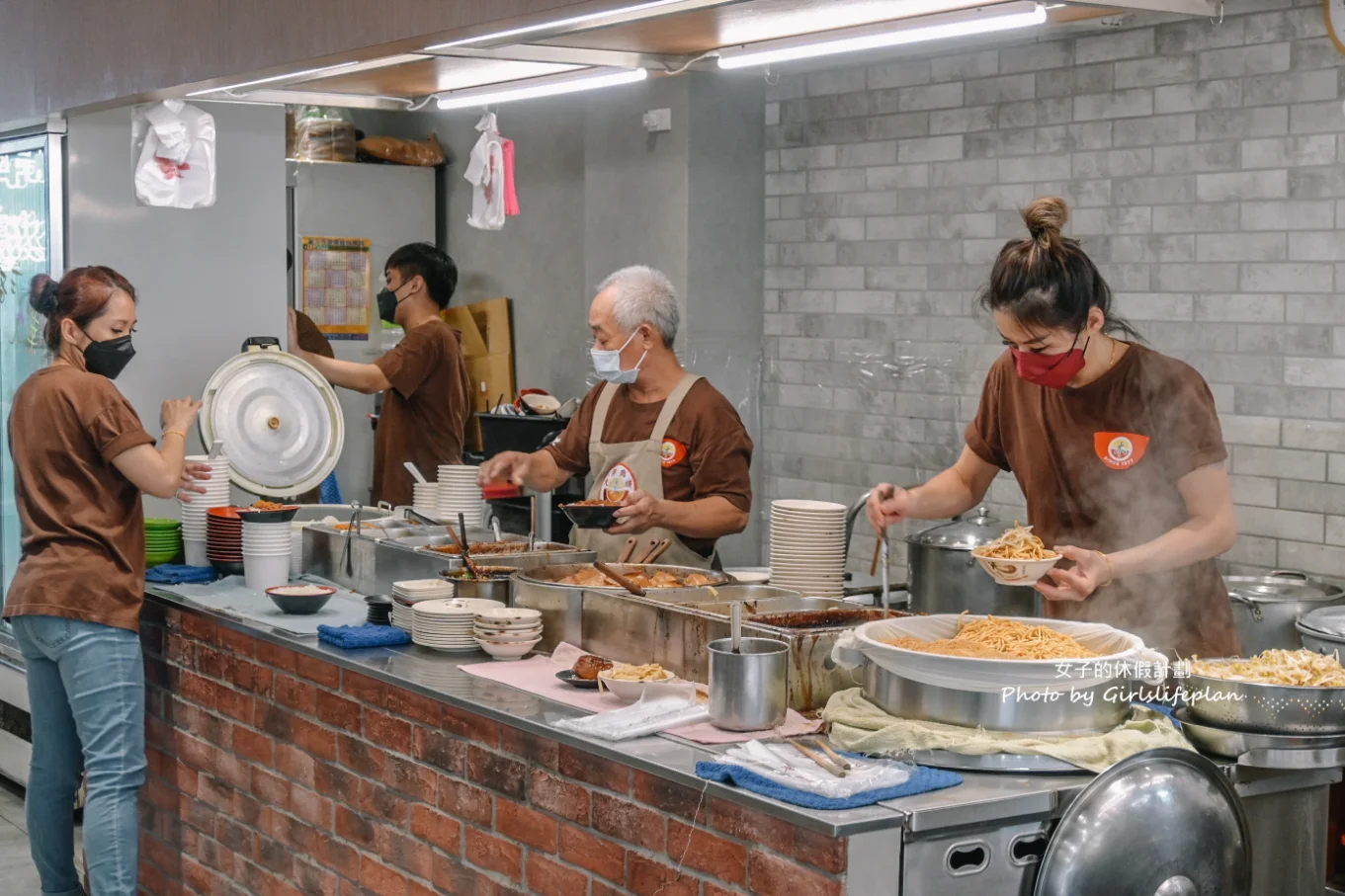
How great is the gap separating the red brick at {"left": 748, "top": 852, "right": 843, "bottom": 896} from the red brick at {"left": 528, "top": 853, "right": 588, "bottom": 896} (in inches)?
20.3

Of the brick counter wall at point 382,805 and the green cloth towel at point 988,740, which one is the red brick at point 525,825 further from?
the green cloth towel at point 988,740

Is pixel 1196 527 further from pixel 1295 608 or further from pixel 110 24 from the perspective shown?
pixel 110 24

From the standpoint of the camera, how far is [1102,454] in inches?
141

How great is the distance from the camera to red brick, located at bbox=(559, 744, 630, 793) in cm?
288

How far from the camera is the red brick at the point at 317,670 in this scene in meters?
3.79

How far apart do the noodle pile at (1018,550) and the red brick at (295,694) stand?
1761 millimetres

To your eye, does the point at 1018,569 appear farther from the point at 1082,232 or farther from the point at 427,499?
the point at 1082,232

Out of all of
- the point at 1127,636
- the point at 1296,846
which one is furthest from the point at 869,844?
the point at 1296,846

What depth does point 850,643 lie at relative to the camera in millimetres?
3041

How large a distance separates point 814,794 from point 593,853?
24.7 inches

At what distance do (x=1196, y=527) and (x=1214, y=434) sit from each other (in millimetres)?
221

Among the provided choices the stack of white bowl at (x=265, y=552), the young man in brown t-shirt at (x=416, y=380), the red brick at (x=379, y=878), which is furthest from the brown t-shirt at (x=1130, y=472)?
the young man in brown t-shirt at (x=416, y=380)

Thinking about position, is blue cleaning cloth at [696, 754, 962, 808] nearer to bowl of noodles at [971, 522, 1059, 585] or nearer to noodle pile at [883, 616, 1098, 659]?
noodle pile at [883, 616, 1098, 659]

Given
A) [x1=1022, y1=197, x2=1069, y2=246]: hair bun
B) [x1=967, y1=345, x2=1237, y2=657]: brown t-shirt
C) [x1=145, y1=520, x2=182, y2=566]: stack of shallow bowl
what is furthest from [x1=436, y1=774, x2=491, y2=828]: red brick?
[x1=145, y1=520, x2=182, y2=566]: stack of shallow bowl
